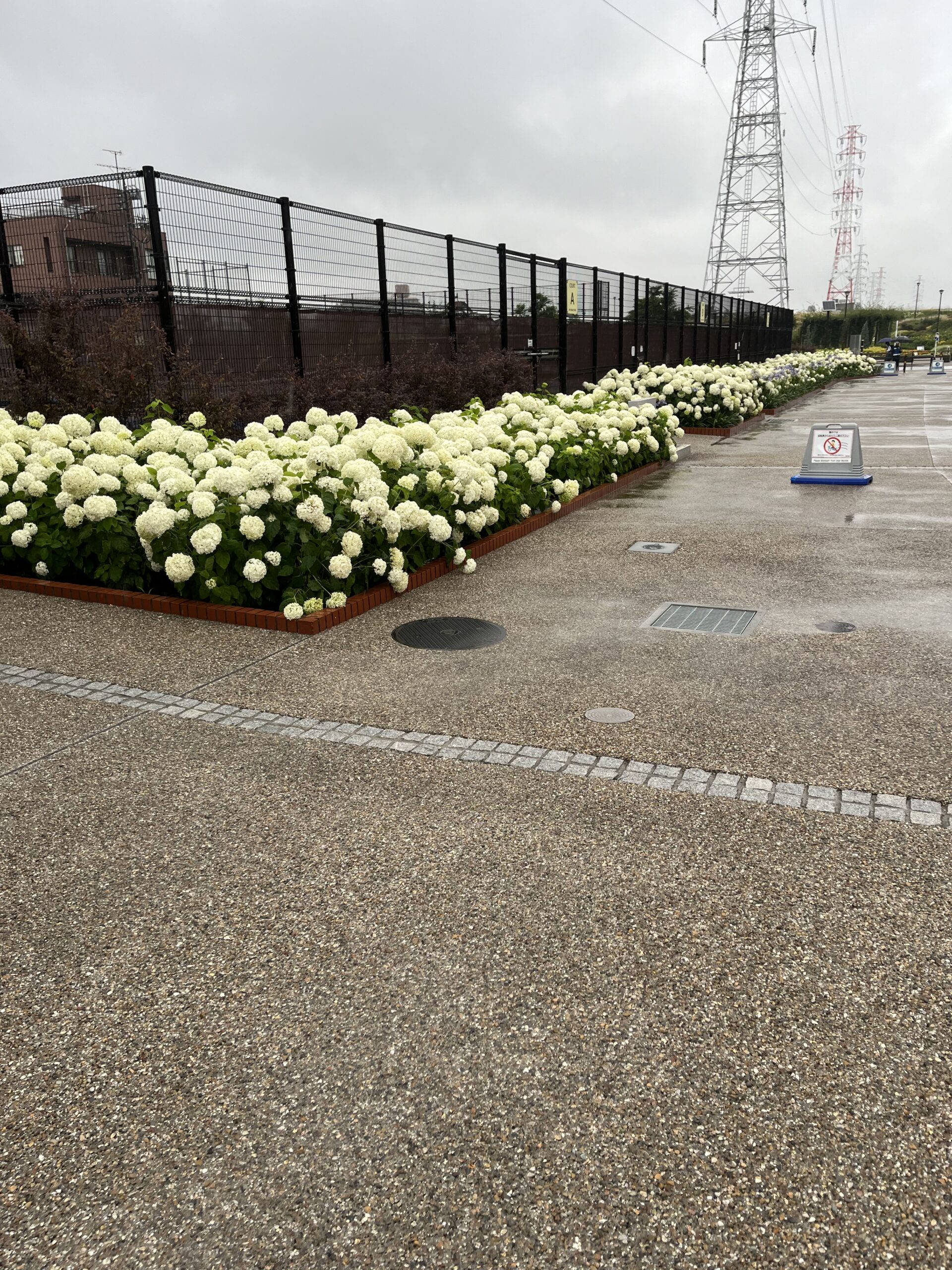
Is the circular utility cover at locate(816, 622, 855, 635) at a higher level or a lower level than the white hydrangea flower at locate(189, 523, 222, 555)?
lower

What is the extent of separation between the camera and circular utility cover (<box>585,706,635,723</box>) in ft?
15.8

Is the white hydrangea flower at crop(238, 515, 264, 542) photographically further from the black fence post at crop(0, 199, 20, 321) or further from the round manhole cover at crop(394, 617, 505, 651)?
the black fence post at crop(0, 199, 20, 321)

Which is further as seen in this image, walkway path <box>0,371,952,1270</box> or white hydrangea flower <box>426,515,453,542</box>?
white hydrangea flower <box>426,515,453,542</box>

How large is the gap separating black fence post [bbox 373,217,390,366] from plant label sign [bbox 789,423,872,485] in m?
5.93

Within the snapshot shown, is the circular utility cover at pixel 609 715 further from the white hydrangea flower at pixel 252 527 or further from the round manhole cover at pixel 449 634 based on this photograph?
the white hydrangea flower at pixel 252 527

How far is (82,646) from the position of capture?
6.13m

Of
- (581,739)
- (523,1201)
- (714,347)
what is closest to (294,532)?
(581,739)

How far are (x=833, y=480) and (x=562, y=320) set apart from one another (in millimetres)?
9006

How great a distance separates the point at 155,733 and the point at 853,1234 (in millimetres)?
3690

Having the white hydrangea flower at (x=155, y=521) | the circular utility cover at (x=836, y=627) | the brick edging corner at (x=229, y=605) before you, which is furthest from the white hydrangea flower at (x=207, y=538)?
the circular utility cover at (x=836, y=627)

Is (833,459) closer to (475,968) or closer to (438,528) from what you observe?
(438,528)

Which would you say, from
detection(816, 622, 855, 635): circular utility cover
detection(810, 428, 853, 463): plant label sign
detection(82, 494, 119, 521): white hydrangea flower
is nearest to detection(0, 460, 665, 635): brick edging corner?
detection(82, 494, 119, 521): white hydrangea flower

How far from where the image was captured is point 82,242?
11.1 meters

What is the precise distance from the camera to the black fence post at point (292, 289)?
37.9 ft
